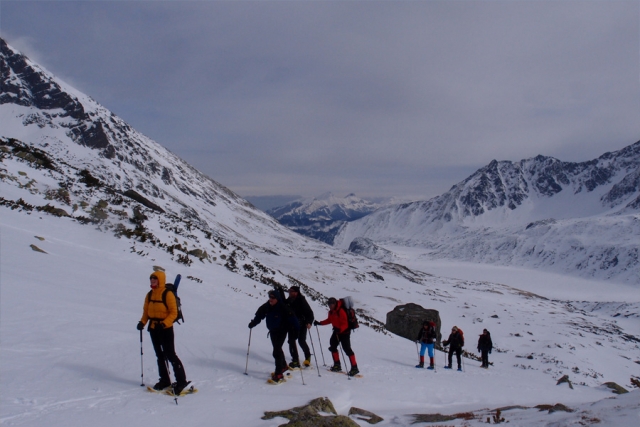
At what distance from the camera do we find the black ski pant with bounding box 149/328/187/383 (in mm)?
7000

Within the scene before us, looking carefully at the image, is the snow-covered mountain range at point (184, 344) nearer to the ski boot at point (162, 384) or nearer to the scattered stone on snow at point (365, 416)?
the scattered stone on snow at point (365, 416)

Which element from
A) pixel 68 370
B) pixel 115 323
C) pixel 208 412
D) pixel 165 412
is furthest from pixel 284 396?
pixel 115 323

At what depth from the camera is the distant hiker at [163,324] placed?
7.00 meters

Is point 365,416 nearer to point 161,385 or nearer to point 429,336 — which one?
point 161,385

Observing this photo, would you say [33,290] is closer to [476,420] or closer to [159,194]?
[476,420]

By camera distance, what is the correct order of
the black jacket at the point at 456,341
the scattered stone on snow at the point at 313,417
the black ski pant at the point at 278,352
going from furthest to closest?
the black jacket at the point at 456,341 < the black ski pant at the point at 278,352 < the scattered stone on snow at the point at 313,417

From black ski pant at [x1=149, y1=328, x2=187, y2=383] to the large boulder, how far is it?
2091 centimetres

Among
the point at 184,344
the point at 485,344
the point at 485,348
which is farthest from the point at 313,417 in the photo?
the point at 485,344

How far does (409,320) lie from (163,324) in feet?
72.1

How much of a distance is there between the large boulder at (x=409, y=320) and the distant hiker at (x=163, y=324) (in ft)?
68.7

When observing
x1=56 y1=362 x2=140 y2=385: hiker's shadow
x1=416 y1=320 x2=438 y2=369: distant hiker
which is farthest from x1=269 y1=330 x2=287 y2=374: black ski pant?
x1=416 y1=320 x2=438 y2=369: distant hiker

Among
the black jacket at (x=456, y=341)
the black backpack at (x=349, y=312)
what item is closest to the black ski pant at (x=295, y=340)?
the black backpack at (x=349, y=312)

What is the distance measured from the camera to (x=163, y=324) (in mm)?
6996

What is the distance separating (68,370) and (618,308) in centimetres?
8783
